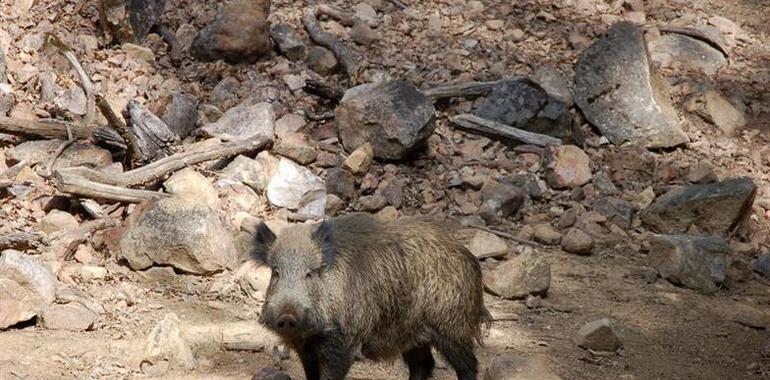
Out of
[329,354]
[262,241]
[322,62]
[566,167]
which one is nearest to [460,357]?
[329,354]

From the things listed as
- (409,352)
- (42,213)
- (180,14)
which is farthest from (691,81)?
(42,213)

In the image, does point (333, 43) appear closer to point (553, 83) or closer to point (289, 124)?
point (289, 124)

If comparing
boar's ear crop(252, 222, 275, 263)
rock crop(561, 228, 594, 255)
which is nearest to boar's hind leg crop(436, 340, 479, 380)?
boar's ear crop(252, 222, 275, 263)

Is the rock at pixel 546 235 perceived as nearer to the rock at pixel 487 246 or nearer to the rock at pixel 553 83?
the rock at pixel 487 246

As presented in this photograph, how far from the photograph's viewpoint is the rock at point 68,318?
6.10 m

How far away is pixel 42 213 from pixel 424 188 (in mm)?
3104

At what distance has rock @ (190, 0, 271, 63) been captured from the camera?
9445 millimetres

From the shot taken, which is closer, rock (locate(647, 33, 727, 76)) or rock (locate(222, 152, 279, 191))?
rock (locate(222, 152, 279, 191))

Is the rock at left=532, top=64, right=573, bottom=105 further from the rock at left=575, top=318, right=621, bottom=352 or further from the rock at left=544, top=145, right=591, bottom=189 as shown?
the rock at left=575, top=318, right=621, bottom=352

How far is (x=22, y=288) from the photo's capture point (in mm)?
6152

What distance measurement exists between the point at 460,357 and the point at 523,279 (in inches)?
75.1

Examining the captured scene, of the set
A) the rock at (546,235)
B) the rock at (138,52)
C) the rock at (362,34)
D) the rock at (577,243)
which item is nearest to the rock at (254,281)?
the rock at (546,235)

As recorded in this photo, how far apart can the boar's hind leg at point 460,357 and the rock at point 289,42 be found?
4.85 metres

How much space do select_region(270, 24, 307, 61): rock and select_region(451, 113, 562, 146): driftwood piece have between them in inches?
67.5
